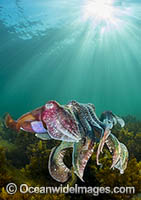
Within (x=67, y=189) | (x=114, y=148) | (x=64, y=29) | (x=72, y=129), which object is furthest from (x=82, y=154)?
(x=64, y=29)

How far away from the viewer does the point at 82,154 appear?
1469 millimetres

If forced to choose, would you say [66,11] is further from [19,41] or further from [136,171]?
[136,171]

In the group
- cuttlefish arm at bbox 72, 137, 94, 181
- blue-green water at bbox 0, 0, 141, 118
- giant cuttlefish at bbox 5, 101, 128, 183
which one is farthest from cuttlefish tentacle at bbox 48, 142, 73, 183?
blue-green water at bbox 0, 0, 141, 118

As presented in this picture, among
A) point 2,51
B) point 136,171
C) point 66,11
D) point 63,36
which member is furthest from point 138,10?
point 2,51

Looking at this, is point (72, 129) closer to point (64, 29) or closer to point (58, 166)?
point (58, 166)

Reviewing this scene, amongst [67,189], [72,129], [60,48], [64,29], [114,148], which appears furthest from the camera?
[60,48]

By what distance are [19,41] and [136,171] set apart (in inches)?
1273

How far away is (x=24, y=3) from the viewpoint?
19.5 metres

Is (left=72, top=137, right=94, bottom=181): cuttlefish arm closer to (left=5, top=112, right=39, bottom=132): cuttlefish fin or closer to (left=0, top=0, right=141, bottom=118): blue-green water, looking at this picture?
(left=5, top=112, right=39, bottom=132): cuttlefish fin

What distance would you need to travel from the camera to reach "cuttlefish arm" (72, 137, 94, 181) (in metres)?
1.46

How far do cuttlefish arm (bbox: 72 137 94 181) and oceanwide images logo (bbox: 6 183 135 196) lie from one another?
141 cm

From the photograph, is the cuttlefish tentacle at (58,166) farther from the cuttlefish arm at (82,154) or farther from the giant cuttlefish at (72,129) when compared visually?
the cuttlefish arm at (82,154)

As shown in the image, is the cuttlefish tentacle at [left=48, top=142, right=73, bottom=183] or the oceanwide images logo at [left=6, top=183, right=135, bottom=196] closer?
the cuttlefish tentacle at [left=48, top=142, right=73, bottom=183]

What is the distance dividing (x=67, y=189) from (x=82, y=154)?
1.63 meters
